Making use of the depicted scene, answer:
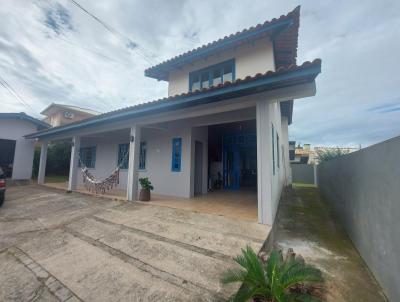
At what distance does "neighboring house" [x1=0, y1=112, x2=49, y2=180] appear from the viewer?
10.2 metres

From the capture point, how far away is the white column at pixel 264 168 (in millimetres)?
3768

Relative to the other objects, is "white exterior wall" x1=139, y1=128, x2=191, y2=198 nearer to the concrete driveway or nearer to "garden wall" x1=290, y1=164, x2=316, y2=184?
the concrete driveway

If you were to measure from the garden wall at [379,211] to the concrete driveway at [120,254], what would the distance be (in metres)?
1.55

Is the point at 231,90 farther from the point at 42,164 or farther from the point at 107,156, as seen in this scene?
the point at 42,164

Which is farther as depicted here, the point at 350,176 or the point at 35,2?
the point at 35,2

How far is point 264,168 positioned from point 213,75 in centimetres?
466

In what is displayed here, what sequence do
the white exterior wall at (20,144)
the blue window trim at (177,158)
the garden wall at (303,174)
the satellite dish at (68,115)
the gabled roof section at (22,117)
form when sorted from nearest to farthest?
the blue window trim at (177,158)
the gabled roof section at (22,117)
the white exterior wall at (20,144)
the garden wall at (303,174)
the satellite dish at (68,115)

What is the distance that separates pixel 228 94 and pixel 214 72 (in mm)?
3536

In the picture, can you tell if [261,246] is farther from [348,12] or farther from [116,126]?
[348,12]

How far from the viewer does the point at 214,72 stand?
23.3ft

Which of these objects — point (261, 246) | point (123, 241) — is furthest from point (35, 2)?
point (261, 246)

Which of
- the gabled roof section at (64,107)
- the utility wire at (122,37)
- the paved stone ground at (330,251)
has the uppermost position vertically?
the gabled roof section at (64,107)

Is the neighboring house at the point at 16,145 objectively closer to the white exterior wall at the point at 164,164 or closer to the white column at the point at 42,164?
the white column at the point at 42,164

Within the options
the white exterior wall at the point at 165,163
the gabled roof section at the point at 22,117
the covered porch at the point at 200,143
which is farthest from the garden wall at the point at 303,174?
the gabled roof section at the point at 22,117
